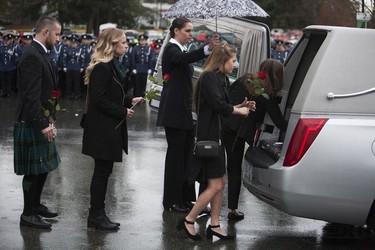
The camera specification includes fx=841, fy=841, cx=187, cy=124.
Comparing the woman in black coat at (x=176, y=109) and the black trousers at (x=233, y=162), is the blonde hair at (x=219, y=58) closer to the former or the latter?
the woman in black coat at (x=176, y=109)

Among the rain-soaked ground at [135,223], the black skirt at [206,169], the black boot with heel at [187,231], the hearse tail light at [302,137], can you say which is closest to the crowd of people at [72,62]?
the rain-soaked ground at [135,223]

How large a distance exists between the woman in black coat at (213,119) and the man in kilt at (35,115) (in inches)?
48.0

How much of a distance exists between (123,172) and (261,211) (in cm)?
242

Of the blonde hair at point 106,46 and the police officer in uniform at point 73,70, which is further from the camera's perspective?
the police officer in uniform at point 73,70

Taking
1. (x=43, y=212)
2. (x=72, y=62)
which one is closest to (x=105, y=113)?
(x=43, y=212)

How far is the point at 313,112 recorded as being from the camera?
6203mm

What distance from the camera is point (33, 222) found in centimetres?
711

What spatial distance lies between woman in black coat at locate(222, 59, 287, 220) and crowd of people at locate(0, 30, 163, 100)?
1391 cm

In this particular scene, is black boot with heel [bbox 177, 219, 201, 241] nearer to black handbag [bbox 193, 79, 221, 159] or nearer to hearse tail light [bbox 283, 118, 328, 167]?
black handbag [bbox 193, 79, 221, 159]

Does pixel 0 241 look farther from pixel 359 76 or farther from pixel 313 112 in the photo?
pixel 359 76

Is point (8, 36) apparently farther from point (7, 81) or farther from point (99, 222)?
point (99, 222)

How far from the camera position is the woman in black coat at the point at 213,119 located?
22.2ft

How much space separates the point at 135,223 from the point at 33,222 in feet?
3.00

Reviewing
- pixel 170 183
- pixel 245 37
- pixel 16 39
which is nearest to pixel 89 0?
pixel 16 39
